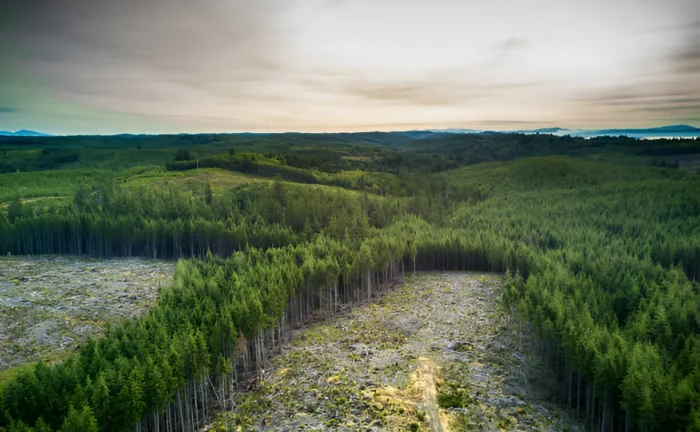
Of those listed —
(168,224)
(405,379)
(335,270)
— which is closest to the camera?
(405,379)

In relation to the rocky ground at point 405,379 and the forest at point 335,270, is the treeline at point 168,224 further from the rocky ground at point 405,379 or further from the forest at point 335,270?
the rocky ground at point 405,379

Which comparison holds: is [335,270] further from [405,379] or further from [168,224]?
[168,224]

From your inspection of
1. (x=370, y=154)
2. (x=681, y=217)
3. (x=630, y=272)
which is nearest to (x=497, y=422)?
(x=630, y=272)

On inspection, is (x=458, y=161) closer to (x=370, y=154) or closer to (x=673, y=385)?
(x=370, y=154)

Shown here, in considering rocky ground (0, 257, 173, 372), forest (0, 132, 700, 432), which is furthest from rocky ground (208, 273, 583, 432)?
rocky ground (0, 257, 173, 372)

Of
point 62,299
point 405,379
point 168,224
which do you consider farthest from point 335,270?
point 168,224

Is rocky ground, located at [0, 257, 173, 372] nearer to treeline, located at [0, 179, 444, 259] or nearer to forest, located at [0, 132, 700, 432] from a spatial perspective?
treeline, located at [0, 179, 444, 259]

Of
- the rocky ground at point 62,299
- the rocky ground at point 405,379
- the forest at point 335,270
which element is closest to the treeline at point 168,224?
the forest at point 335,270
